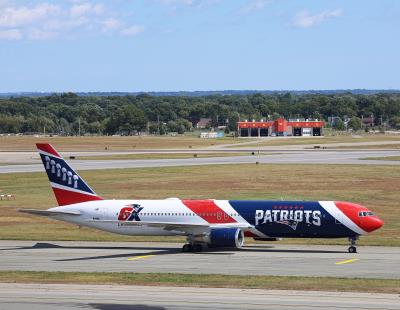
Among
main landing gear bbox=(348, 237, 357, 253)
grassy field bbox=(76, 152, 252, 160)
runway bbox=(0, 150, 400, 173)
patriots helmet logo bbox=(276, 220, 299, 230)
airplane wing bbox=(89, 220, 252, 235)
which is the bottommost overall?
grassy field bbox=(76, 152, 252, 160)

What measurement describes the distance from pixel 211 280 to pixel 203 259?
8.51 m

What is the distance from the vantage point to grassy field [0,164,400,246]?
67000mm

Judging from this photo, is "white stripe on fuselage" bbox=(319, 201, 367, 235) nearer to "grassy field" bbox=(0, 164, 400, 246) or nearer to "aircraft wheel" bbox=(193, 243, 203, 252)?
"grassy field" bbox=(0, 164, 400, 246)

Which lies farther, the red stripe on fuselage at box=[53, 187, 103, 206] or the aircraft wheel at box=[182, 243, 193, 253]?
the red stripe on fuselage at box=[53, 187, 103, 206]

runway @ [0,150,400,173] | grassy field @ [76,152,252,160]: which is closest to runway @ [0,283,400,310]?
runway @ [0,150,400,173]

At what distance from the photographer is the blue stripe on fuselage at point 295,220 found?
5459 centimetres

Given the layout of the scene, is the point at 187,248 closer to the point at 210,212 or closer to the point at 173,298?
the point at 210,212

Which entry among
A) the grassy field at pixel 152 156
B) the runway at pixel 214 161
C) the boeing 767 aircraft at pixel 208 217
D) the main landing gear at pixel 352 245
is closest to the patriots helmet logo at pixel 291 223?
the boeing 767 aircraft at pixel 208 217

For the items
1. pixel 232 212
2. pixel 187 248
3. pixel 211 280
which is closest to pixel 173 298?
pixel 211 280

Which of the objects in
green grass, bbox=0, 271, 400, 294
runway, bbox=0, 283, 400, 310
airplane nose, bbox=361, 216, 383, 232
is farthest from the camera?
airplane nose, bbox=361, 216, 383, 232

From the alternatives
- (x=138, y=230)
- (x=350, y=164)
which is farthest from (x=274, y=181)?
(x=138, y=230)

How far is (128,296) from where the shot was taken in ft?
131

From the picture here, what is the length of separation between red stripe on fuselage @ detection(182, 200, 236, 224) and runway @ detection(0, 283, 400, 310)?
46.8 feet

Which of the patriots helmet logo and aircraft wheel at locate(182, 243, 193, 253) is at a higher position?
the patriots helmet logo
